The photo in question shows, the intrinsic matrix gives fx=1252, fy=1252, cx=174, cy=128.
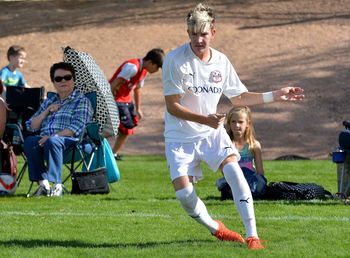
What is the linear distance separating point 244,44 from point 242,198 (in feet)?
74.4

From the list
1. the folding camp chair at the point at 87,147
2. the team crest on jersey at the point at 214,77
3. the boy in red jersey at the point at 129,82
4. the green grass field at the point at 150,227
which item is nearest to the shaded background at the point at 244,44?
the boy in red jersey at the point at 129,82

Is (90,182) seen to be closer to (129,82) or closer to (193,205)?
(193,205)

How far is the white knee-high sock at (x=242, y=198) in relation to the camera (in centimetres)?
946

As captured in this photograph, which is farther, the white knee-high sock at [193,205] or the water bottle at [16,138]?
the water bottle at [16,138]

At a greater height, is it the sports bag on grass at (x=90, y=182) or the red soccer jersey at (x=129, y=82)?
the red soccer jersey at (x=129, y=82)

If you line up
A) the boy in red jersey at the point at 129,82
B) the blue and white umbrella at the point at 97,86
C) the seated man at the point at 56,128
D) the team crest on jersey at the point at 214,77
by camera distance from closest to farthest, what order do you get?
the team crest on jersey at the point at 214,77 → the seated man at the point at 56,128 → the blue and white umbrella at the point at 97,86 → the boy in red jersey at the point at 129,82

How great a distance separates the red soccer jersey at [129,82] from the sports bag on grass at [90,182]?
461cm

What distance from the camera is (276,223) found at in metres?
11.0

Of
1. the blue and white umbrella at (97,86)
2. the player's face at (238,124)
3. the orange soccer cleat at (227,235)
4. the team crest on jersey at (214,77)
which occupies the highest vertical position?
the team crest on jersey at (214,77)

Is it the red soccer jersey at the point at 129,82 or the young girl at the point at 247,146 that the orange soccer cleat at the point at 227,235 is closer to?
the young girl at the point at 247,146

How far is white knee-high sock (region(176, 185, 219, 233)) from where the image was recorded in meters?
9.59

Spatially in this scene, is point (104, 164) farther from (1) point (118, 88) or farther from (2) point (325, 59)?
(2) point (325, 59)

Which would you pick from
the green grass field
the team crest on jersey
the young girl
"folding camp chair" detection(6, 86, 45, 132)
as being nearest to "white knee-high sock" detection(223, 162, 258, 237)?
the green grass field

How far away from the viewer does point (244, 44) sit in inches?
1259
